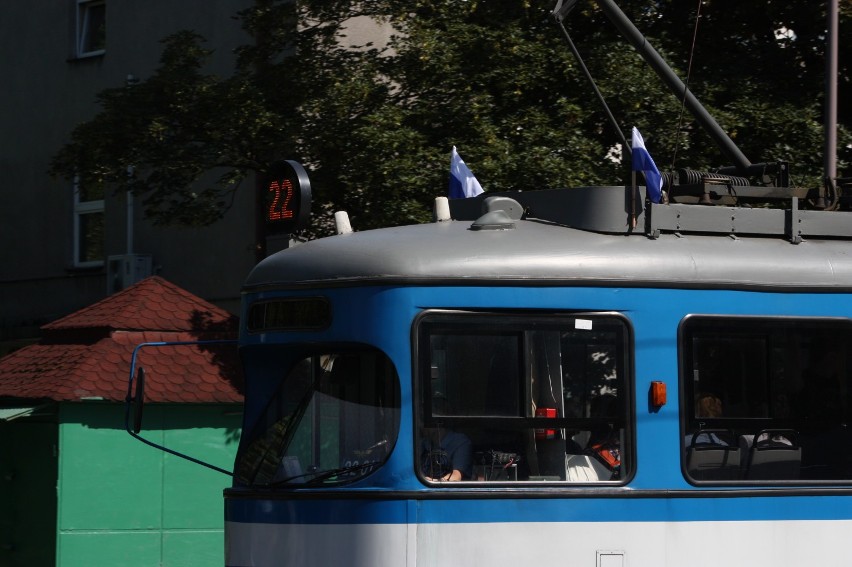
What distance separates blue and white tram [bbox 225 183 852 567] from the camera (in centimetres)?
620

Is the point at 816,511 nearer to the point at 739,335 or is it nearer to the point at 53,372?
the point at 739,335

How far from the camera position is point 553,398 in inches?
248

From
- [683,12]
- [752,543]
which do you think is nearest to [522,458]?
[752,543]

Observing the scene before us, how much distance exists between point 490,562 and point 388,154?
615 centimetres

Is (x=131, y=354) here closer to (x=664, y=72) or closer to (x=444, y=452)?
(x=664, y=72)

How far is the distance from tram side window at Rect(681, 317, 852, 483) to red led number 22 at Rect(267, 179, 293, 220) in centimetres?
271

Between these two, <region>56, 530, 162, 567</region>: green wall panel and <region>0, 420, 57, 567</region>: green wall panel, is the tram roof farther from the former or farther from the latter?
<region>0, 420, 57, 567</region>: green wall panel

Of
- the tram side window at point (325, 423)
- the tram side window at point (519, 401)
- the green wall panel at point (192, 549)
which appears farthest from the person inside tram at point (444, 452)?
the green wall panel at point (192, 549)

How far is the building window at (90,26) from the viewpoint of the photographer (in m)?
19.3

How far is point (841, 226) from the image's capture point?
708 cm

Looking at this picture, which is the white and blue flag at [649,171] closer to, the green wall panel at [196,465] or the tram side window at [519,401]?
the tram side window at [519,401]

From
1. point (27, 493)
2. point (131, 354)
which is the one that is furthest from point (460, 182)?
point (27, 493)

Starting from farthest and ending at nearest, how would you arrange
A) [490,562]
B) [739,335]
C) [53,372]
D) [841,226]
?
[53,372] < [841,226] < [739,335] < [490,562]

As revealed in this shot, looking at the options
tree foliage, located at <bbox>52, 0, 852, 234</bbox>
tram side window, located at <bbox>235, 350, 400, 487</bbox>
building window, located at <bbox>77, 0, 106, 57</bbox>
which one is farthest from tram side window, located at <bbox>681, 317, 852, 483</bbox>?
building window, located at <bbox>77, 0, 106, 57</bbox>
